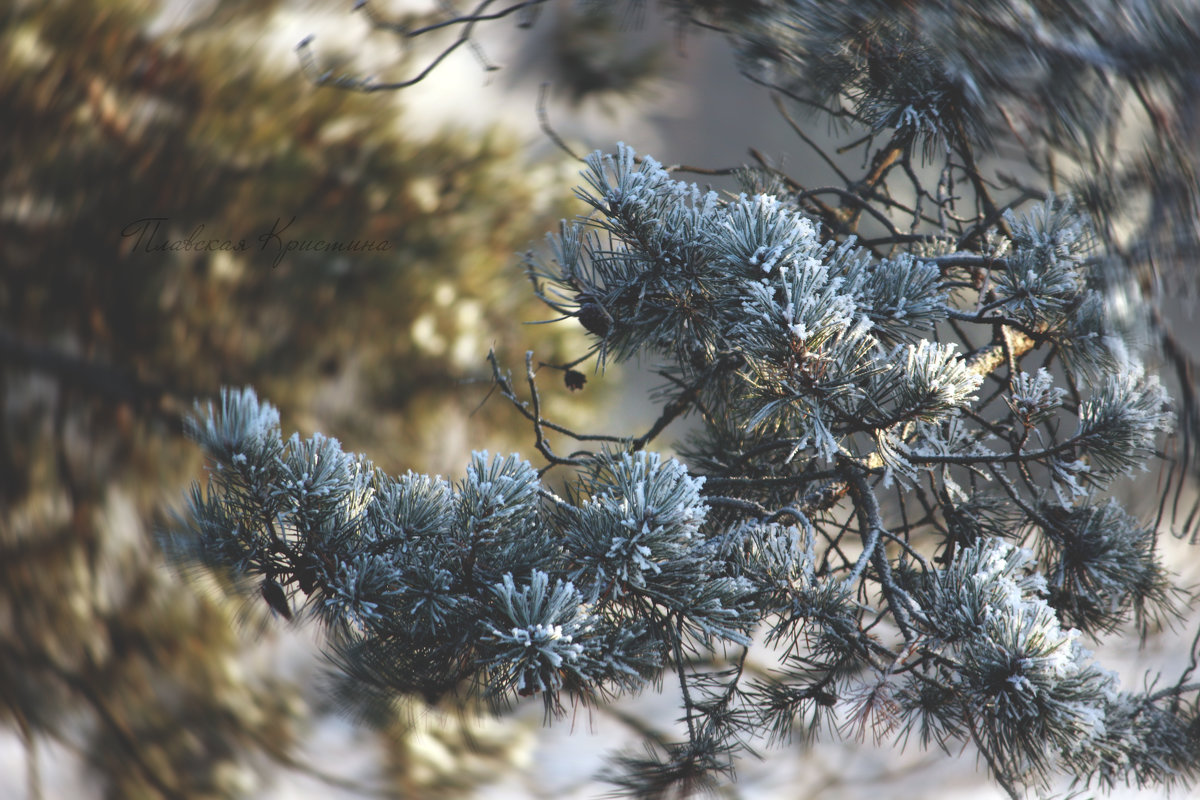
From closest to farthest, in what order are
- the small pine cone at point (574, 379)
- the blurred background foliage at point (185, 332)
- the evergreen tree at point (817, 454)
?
the evergreen tree at point (817, 454)
the small pine cone at point (574, 379)
the blurred background foliage at point (185, 332)

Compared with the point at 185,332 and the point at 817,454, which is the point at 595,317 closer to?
the point at 817,454

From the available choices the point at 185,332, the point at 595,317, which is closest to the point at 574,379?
the point at 595,317

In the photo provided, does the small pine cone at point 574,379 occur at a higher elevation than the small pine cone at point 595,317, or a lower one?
lower

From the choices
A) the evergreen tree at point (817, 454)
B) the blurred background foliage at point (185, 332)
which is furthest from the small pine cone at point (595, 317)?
the blurred background foliage at point (185, 332)

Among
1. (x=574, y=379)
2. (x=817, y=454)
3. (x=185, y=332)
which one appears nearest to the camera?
(x=817, y=454)

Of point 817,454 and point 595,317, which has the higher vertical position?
point 595,317

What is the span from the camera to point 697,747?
0.57 m

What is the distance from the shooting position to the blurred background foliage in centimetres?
127

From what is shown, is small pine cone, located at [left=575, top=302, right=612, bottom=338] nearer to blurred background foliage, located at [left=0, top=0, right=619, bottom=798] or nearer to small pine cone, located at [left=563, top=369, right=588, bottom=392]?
small pine cone, located at [left=563, top=369, right=588, bottom=392]

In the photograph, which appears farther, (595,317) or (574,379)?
(574,379)

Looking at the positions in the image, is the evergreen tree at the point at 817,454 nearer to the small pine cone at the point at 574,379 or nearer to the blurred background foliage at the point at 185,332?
the small pine cone at the point at 574,379

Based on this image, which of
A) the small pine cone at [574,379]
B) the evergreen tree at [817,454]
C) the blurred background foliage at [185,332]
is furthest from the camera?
the blurred background foliage at [185,332]

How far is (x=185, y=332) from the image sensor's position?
57.4 inches

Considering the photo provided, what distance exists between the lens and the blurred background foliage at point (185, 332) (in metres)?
1.27
